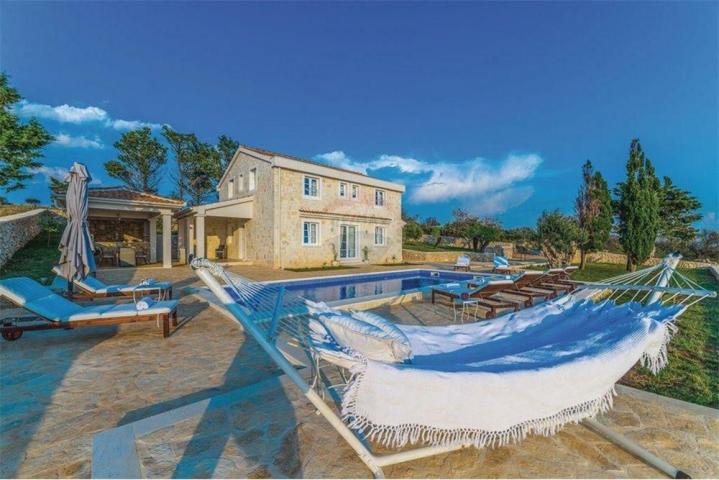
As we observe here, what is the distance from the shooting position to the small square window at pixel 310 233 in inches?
612

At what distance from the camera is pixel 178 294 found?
780 centimetres

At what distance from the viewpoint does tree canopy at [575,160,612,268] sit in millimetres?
15383

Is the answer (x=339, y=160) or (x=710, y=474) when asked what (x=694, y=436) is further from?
(x=339, y=160)

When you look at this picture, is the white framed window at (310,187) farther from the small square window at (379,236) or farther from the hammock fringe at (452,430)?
the hammock fringe at (452,430)

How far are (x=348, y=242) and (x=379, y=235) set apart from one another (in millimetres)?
2508

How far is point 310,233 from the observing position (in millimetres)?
15797

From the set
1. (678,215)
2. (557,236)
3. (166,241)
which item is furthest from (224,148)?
(678,215)

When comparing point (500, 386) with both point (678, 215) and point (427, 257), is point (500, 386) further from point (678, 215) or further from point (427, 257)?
point (678, 215)

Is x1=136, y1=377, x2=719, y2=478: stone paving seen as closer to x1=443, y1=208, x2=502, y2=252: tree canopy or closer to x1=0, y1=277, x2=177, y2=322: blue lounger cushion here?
x1=0, y1=277, x2=177, y2=322: blue lounger cushion

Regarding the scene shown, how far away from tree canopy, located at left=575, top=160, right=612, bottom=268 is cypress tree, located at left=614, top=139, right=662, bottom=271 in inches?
41.0

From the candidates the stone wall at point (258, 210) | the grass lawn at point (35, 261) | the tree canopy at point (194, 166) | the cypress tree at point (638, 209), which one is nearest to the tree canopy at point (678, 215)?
the cypress tree at point (638, 209)

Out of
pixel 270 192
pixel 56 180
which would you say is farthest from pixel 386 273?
pixel 56 180

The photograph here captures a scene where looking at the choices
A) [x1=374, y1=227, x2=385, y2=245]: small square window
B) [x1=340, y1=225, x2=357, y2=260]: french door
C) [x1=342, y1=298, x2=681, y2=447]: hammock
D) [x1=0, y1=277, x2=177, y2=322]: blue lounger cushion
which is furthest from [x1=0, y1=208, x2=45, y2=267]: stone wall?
[x1=374, y1=227, x2=385, y2=245]: small square window

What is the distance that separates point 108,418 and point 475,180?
117 meters
